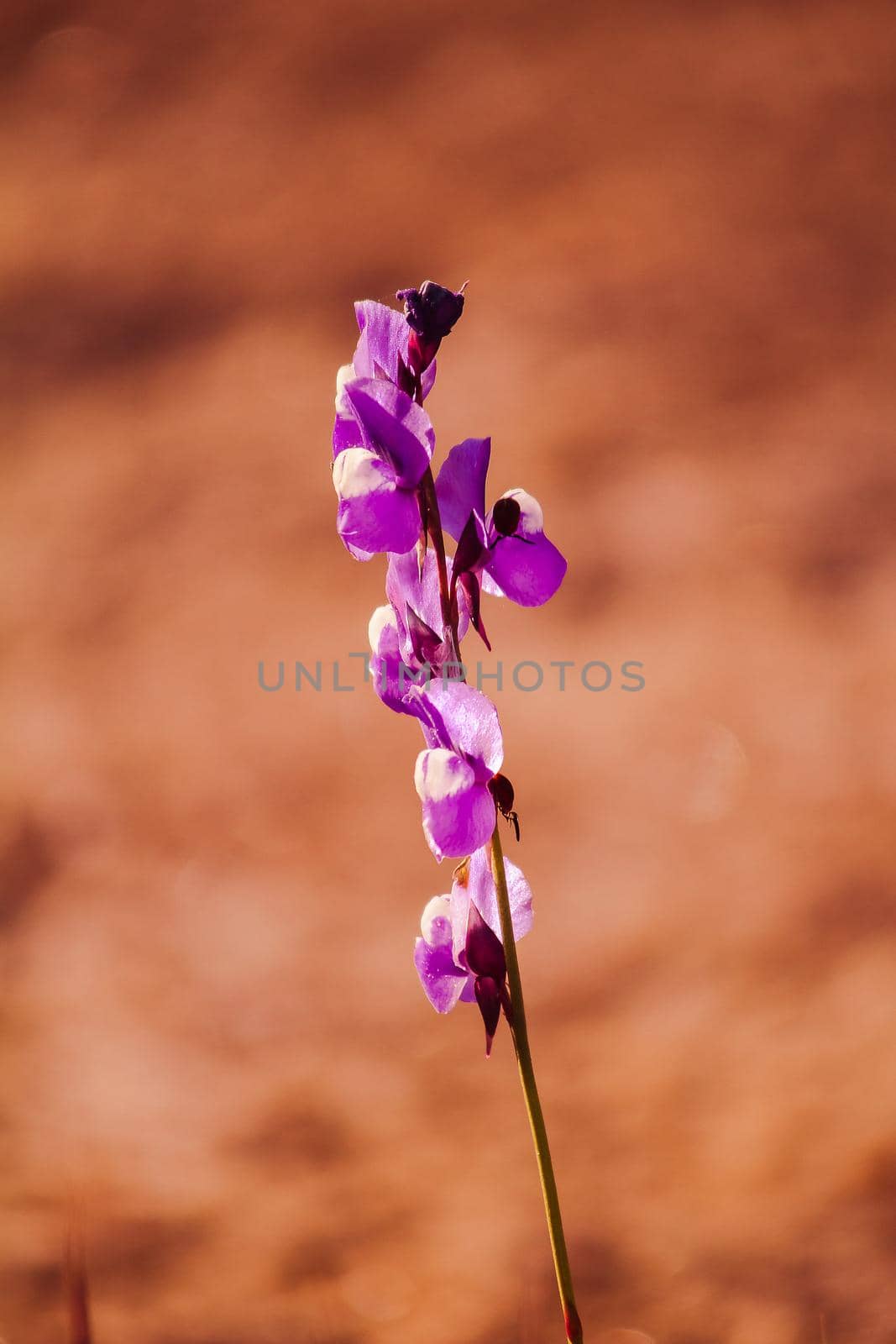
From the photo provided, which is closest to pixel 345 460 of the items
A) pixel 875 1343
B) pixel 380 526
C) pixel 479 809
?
pixel 380 526

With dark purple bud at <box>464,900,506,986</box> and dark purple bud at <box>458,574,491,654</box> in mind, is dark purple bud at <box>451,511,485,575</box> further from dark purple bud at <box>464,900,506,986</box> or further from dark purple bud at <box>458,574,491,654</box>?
dark purple bud at <box>464,900,506,986</box>

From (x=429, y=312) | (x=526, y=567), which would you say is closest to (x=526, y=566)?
(x=526, y=567)

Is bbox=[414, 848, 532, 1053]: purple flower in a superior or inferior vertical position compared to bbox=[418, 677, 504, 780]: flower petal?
inferior

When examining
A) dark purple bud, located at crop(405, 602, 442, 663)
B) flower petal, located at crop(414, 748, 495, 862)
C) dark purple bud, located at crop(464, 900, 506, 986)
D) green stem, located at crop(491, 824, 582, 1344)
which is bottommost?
green stem, located at crop(491, 824, 582, 1344)

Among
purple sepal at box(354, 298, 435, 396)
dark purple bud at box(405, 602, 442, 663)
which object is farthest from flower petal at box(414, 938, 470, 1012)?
purple sepal at box(354, 298, 435, 396)

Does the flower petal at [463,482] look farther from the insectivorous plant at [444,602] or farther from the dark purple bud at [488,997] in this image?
the dark purple bud at [488,997]

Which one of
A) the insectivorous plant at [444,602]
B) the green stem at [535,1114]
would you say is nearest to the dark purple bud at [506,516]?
the insectivorous plant at [444,602]
